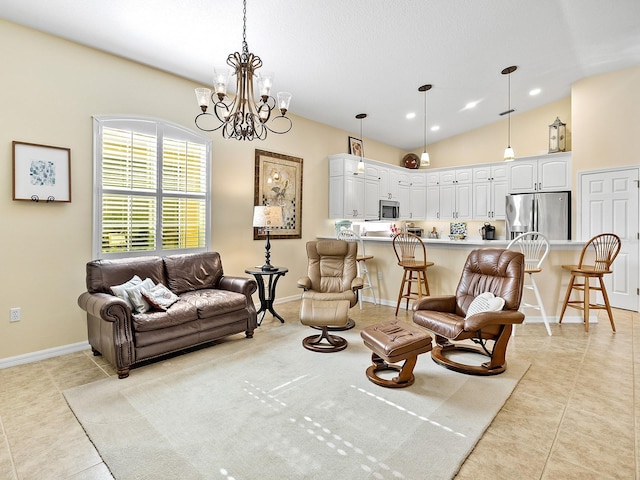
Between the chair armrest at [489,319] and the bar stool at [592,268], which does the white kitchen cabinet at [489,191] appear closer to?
the bar stool at [592,268]

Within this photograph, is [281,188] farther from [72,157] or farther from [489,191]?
[489,191]

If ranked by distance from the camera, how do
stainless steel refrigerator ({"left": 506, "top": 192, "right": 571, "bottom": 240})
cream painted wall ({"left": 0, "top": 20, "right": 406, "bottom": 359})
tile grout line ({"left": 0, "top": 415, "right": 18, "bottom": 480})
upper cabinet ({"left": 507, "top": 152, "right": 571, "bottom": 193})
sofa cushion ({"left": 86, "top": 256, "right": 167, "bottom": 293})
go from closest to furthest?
tile grout line ({"left": 0, "top": 415, "right": 18, "bottom": 480}) < cream painted wall ({"left": 0, "top": 20, "right": 406, "bottom": 359}) < sofa cushion ({"left": 86, "top": 256, "right": 167, "bottom": 293}) < stainless steel refrigerator ({"left": 506, "top": 192, "right": 571, "bottom": 240}) < upper cabinet ({"left": 507, "top": 152, "right": 571, "bottom": 193})

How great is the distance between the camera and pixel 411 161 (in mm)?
7984

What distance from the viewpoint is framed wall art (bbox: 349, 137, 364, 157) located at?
6629 mm

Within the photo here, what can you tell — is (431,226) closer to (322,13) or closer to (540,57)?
(540,57)

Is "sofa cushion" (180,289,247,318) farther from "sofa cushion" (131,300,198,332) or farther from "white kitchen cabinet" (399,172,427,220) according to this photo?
"white kitchen cabinet" (399,172,427,220)

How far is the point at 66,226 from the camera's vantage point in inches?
130

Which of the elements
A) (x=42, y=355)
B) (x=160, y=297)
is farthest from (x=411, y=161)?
(x=42, y=355)

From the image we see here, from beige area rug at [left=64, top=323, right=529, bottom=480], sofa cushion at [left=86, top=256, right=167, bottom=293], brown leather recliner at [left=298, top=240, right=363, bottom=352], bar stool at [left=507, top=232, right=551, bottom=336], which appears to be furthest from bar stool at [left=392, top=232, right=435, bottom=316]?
sofa cushion at [left=86, top=256, right=167, bottom=293]

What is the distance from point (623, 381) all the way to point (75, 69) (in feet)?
18.3

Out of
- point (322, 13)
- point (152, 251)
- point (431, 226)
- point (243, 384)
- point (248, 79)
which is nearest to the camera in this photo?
point (243, 384)

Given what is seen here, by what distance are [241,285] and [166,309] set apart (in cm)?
87

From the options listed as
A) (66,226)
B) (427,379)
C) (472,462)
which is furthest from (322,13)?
(472,462)

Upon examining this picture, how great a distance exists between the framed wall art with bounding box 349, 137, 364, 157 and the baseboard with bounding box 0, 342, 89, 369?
5.17 meters
